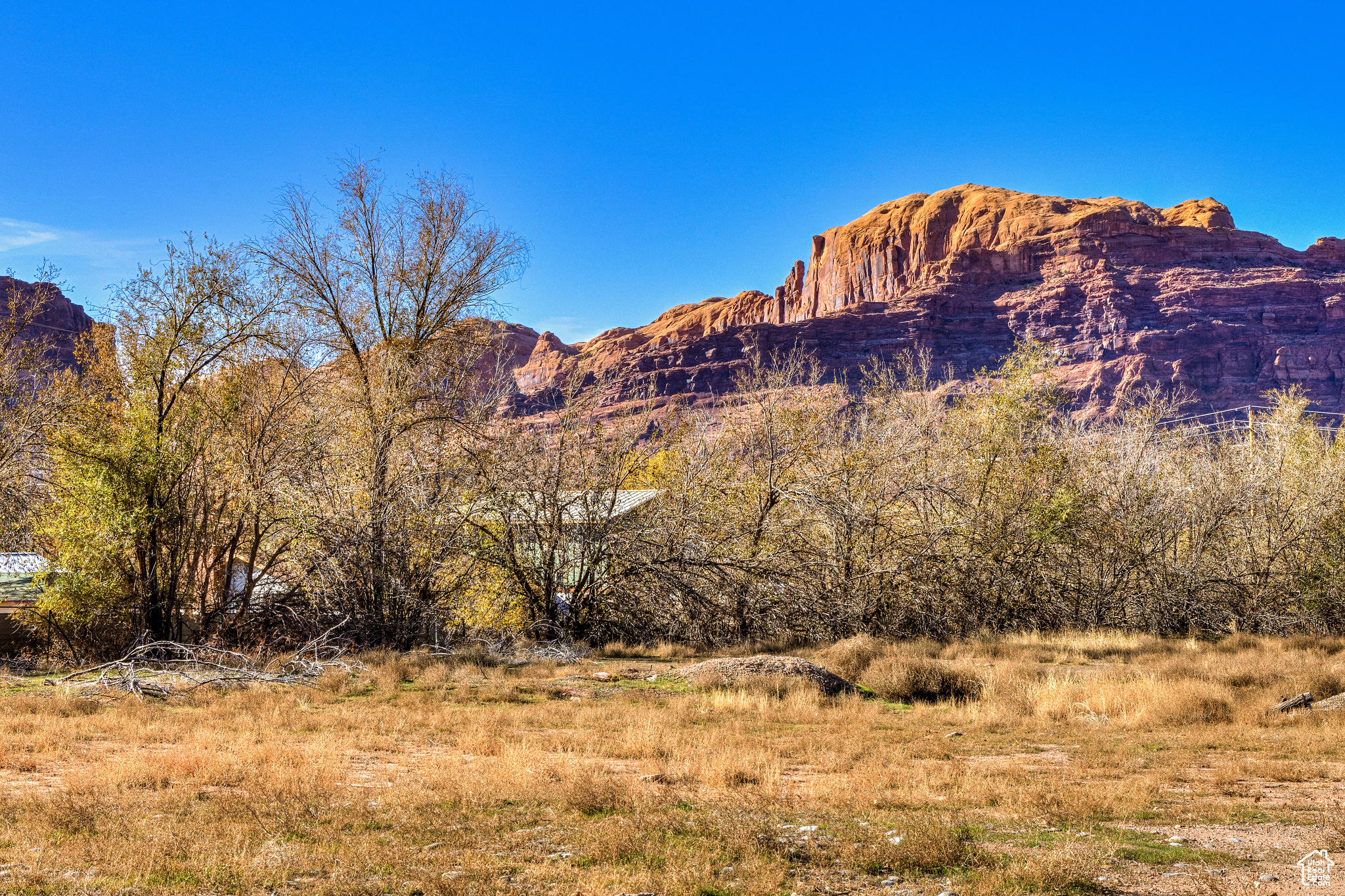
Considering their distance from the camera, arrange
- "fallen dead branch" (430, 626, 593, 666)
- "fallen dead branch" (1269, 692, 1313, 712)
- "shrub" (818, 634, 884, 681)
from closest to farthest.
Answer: "fallen dead branch" (1269, 692, 1313, 712), "shrub" (818, 634, 884, 681), "fallen dead branch" (430, 626, 593, 666)

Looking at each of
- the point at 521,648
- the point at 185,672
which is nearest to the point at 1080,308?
the point at 521,648

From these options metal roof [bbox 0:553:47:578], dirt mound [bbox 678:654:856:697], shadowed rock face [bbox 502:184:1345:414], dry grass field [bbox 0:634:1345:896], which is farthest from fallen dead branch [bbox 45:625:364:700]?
shadowed rock face [bbox 502:184:1345:414]

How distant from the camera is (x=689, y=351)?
122 m

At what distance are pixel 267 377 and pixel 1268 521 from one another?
73.1 feet

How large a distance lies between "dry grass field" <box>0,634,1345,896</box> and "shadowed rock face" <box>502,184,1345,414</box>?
258 feet

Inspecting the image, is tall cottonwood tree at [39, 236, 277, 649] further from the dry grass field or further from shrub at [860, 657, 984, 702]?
shrub at [860, 657, 984, 702]

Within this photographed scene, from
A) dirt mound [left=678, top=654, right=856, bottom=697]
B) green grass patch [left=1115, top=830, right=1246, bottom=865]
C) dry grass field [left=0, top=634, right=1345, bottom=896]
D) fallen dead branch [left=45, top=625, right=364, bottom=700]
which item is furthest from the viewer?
dirt mound [left=678, top=654, right=856, bottom=697]

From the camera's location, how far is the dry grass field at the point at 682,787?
4574 millimetres

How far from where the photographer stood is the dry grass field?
4574 mm

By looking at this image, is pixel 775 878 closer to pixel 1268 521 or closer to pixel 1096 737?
pixel 1096 737

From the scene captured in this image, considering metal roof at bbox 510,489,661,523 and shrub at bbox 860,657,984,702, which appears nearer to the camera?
shrub at bbox 860,657,984,702

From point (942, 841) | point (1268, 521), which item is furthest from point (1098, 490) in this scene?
point (942, 841)

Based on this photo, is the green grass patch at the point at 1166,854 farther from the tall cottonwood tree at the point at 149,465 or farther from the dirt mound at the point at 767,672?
the tall cottonwood tree at the point at 149,465

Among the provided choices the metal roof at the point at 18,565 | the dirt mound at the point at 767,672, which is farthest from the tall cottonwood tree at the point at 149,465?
the dirt mound at the point at 767,672
